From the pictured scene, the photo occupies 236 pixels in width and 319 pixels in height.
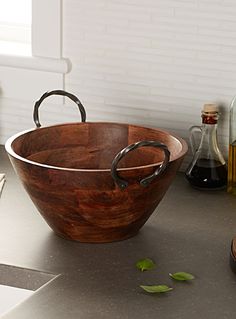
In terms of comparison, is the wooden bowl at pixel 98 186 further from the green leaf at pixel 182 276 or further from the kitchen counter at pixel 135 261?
the green leaf at pixel 182 276

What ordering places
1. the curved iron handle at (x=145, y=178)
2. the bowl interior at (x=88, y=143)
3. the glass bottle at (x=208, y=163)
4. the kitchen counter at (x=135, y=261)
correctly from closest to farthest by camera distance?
the kitchen counter at (x=135, y=261) → the curved iron handle at (x=145, y=178) → the bowl interior at (x=88, y=143) → the glass bottle at (x=208, y=163)

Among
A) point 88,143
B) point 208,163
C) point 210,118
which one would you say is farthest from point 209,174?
point 88,143

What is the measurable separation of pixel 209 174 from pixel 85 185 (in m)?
0.47

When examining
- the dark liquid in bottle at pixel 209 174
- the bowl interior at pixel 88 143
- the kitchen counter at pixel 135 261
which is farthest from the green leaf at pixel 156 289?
the dark liquid in bottle at pixel 209 174

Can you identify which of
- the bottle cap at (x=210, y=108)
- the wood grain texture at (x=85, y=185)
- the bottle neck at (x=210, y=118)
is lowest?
the wood grain texture at (x=85, y=185)

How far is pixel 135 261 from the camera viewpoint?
197cm

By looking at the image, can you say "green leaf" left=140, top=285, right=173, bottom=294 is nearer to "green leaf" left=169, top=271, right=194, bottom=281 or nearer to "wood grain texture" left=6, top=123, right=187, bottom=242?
"green leaf" left=169, top=271, right=194, bottom=281

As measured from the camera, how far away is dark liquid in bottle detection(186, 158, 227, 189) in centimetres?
232

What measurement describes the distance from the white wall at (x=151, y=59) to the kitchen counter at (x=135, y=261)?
210 mm

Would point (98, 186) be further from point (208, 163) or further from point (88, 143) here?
point (208, 163)

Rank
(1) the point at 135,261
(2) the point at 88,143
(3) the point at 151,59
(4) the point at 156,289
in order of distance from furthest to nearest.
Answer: (3) the point at 151,59, (2) the point at 88,143, (1) the point at 135,261, (4) the point at 156,289

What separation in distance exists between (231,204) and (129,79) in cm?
41

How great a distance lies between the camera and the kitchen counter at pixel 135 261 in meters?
1.78

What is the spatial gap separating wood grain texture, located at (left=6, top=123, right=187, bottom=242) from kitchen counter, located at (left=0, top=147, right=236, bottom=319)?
0.05 m
